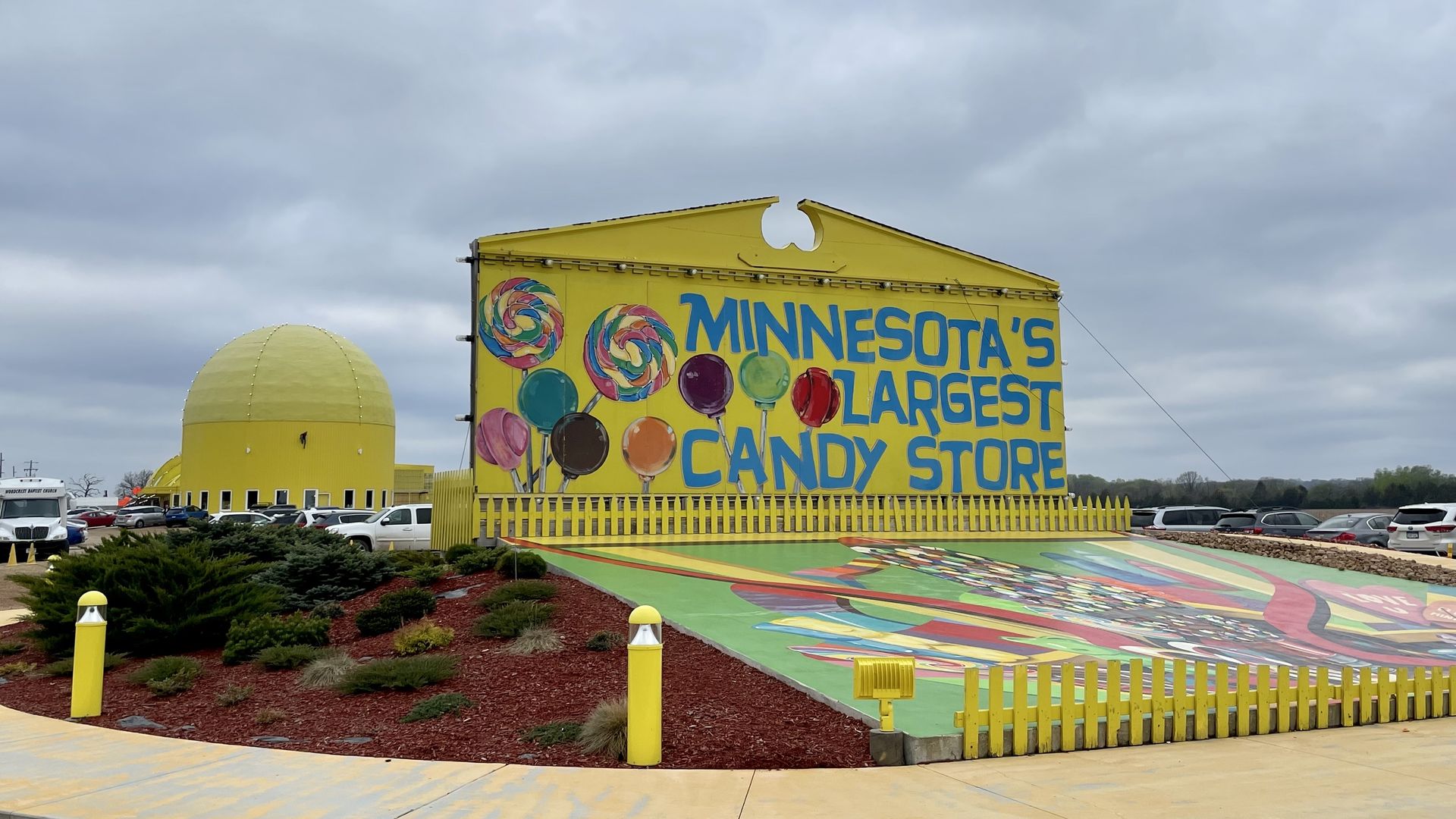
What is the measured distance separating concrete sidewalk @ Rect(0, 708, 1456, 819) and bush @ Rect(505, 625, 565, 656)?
307 centimetres

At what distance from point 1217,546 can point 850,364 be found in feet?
29.2

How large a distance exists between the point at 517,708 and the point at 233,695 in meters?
2.85

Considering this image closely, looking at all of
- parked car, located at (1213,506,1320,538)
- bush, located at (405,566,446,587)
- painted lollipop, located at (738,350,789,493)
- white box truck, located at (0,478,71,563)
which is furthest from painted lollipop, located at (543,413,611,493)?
white box truck, located at (0,478,71,563)

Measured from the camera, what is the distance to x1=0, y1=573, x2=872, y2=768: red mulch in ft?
26.0

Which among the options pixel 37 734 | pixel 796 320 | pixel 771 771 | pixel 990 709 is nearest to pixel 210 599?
pixel 37 734

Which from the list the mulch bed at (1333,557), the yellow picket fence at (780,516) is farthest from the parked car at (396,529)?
the mulch bed at (1333,557)

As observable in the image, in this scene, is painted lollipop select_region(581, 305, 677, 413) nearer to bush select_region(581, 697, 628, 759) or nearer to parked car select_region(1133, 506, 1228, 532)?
bush select_region(581, 697, 628, 759)

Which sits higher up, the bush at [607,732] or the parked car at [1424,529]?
the parked car at [1424,529]

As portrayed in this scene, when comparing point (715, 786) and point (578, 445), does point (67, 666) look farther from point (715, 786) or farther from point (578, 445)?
point (578, 445)

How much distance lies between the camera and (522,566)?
14406 millimetres

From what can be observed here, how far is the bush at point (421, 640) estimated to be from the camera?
1127 cm

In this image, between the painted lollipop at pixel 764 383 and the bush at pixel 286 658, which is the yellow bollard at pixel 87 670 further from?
the painted lollipop at pixel 764 383

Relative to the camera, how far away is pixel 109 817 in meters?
6.35

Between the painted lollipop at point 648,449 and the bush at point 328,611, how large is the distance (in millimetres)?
8368
